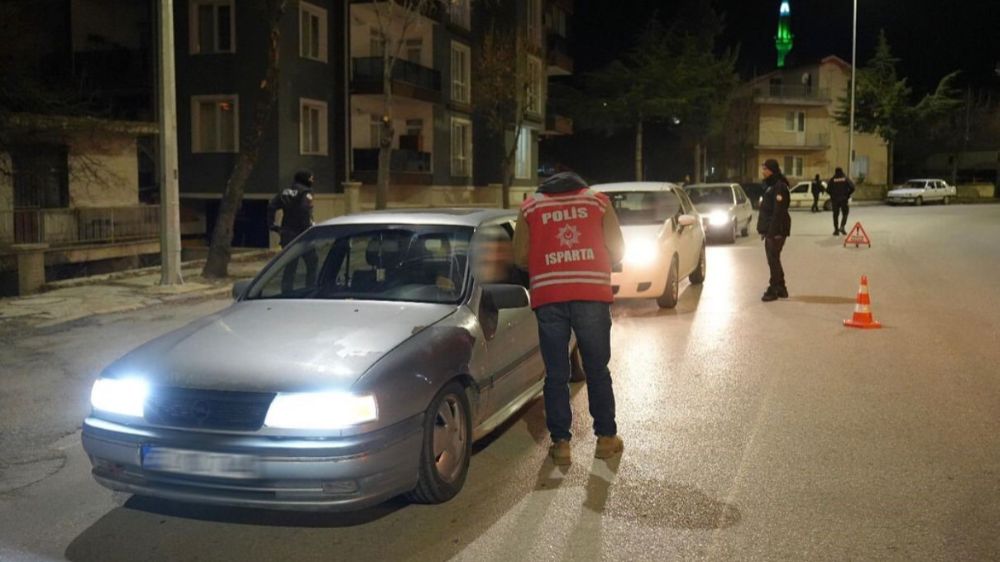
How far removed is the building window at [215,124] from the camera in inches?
1064

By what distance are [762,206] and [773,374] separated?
195 inches

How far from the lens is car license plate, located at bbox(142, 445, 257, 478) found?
443 centimetres

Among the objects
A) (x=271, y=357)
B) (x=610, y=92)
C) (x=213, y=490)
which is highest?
(x=610, y=92)

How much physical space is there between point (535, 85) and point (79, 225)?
96.6 feet

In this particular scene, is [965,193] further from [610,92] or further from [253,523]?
[253,523]

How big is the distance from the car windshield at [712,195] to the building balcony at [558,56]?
73.0 feet

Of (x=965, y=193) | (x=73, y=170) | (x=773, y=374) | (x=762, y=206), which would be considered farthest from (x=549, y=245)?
(x=965, y=193)

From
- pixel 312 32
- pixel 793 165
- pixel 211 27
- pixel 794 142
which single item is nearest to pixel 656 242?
pixel 211 27

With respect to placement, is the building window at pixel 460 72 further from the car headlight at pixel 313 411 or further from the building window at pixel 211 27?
the car headlight at pixel 313 411

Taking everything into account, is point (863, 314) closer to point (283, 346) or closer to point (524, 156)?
point (283, 346)

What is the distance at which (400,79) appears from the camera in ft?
108

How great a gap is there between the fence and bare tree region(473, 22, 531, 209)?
19917mm

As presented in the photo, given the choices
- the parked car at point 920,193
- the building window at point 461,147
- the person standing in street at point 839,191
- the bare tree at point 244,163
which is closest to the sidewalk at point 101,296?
the bare tree at point 244,163

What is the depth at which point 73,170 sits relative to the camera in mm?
21203
